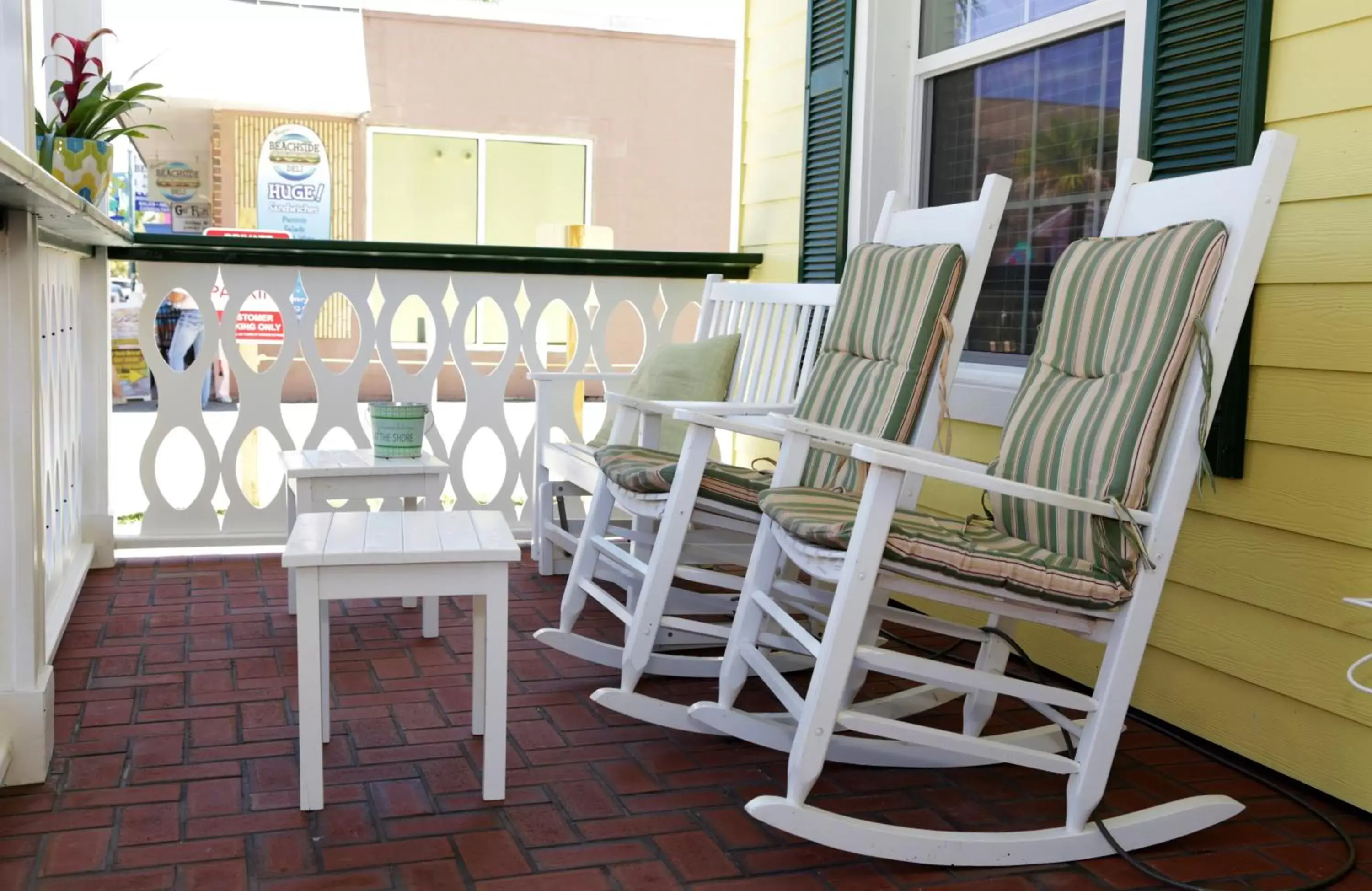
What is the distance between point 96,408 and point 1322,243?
357 cm

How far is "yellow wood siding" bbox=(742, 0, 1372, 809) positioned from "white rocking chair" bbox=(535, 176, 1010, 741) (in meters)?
0.59

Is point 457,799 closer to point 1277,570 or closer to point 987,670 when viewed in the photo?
point 987,670

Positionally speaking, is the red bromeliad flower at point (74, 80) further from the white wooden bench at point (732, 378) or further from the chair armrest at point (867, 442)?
the chair armrest at point (867, 442)

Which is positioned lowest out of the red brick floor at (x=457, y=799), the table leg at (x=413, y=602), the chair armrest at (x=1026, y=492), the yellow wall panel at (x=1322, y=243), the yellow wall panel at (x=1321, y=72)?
the red brick floor at (x=457, y=799)

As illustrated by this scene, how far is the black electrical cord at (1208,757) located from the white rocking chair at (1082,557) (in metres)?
0.03

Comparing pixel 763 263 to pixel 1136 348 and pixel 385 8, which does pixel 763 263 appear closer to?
pixel 1136 348

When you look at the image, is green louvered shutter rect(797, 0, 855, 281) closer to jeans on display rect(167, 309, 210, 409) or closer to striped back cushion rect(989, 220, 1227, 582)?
striped back cushion rect(989, 220, 1227, 582)

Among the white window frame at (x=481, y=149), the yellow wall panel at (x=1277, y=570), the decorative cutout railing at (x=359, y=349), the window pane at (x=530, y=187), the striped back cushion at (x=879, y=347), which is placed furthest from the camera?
the window pane at (x=530, y=187)

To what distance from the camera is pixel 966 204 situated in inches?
113

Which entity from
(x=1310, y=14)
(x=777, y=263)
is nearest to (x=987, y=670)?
(x=1310, y=14)

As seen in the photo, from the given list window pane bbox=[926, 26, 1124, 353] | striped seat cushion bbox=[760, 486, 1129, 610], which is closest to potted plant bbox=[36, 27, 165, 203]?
window pane bbox=[926, 26, 1124, 353]

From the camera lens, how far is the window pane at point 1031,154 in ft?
10.6

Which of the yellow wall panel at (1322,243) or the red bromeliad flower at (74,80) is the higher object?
the red bromeliad flower at (74,80)

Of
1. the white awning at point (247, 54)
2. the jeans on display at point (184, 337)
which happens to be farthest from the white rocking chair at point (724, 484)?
the white awning at point (247, 54)
